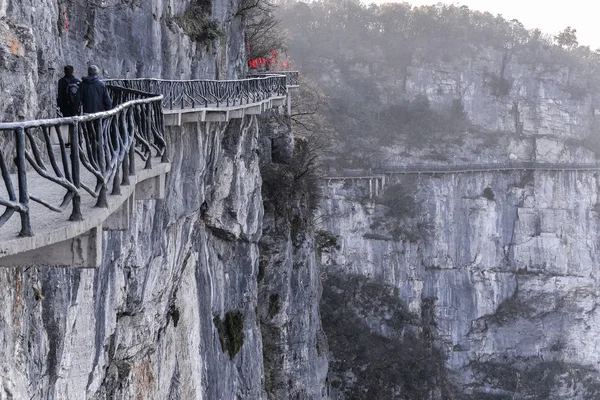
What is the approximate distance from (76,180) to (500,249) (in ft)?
196

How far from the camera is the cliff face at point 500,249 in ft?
199

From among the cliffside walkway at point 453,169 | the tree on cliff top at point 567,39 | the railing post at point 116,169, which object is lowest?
the cliffside walkway at point 453,169

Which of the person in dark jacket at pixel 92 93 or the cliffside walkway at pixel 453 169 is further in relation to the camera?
the cliffside walkway at pixel 453 169

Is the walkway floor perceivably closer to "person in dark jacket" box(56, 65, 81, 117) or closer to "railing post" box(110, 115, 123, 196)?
"railing post" box(110, 115, 123, 196)

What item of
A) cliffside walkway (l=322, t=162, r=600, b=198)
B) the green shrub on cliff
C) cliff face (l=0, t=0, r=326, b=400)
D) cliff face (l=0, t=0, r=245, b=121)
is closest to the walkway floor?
cliff face (l=0, t=0, r=326, b=400)

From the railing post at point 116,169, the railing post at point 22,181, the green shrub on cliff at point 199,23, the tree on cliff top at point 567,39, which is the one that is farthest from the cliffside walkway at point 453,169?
the railing post at point 22,181

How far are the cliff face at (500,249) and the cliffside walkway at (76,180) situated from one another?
49300 millimetres

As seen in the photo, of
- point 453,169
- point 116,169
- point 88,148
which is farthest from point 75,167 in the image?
point 453,169

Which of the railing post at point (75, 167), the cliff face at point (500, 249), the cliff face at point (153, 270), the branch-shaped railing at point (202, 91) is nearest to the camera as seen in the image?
the railing post at point (75, 167)

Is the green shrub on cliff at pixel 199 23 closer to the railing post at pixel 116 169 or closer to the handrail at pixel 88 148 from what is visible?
the handrail at pixel 88 148

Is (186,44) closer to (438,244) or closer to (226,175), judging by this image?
(226,175)

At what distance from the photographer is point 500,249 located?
6388 centimetres

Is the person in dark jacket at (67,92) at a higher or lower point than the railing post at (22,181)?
higher

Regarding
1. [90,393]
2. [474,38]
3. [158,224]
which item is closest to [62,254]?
[90,393]
